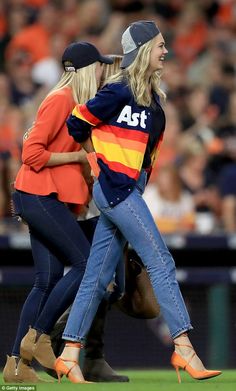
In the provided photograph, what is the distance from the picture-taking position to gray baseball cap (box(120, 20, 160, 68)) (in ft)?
23.5

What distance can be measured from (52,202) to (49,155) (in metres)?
0.27

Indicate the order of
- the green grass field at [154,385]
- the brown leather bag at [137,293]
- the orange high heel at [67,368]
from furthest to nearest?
the brown leather bag at [137,293] < the orange high heel at [67,368] < the green grass field at [154,385]

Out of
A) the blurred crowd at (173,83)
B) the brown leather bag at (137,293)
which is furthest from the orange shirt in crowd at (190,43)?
the brown leather bag at (137,293)

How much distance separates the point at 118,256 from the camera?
289 inches

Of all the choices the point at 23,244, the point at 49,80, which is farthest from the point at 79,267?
the point at 49,80

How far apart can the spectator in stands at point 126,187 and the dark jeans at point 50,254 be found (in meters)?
0.27

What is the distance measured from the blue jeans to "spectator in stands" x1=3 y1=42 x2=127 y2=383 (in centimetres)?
→ 28

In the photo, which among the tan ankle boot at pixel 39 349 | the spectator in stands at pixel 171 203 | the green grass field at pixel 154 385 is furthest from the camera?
the spectator in stands at pixel 171 203

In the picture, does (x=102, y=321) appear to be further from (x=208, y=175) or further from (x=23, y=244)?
(x=208, y=175)

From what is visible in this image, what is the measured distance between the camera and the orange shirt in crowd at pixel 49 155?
7512 millimetres

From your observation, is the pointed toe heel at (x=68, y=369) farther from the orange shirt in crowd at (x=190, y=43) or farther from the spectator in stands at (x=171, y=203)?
the orange shirt in crowd at (x=190, y=43)

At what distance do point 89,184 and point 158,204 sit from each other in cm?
388

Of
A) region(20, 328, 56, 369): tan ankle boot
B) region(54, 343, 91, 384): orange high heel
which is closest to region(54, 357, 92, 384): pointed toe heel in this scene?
region(54, 343, 91, 384): orange high heel

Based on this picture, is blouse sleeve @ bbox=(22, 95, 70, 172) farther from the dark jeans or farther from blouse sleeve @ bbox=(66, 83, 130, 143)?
blouse sleeve @ bbox=(66, 83, 130, 143)
